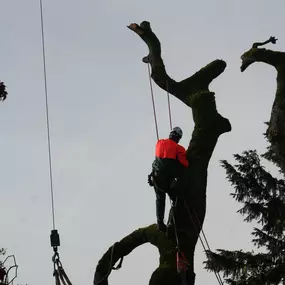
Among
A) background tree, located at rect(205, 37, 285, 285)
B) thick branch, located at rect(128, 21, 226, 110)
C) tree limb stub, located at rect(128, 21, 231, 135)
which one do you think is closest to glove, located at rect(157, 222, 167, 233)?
tree limb stub, located at rect(128, 21, 231, 135)

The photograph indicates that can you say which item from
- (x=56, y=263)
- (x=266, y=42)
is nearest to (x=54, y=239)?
(x=56, y=263)

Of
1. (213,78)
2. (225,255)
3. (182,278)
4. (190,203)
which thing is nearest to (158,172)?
(190,203)

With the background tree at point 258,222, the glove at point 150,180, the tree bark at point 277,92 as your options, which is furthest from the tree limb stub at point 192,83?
the background tree at point 258,222

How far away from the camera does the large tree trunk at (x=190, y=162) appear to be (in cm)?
941

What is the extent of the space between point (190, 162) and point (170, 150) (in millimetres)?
585

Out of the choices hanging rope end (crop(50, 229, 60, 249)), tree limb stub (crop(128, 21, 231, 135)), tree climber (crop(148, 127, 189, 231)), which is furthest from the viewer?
tree limb stub (crop(128, 21, 231, 135))

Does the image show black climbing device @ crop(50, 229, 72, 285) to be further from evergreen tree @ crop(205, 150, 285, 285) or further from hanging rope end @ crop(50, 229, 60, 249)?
evergreen tree @ crop(205, 150, 285, 285)

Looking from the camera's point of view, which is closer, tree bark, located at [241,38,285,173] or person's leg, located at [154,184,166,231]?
person's leg, located at [154,184,166,231]

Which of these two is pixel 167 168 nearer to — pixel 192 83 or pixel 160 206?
pixel 160 206

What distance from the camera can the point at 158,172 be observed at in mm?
9266

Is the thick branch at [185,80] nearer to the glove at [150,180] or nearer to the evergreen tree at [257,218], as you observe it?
the glove at [150,180]

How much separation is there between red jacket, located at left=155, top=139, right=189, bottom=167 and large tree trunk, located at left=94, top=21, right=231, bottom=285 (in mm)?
306

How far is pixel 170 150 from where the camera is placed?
30.5 ft

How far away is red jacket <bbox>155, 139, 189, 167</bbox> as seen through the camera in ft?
30.4
